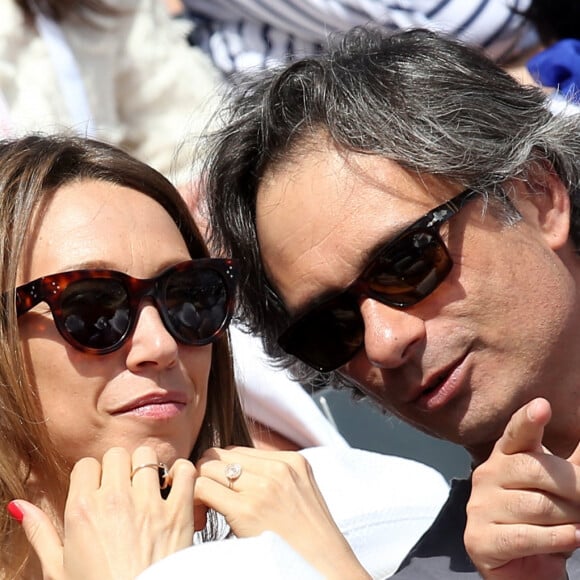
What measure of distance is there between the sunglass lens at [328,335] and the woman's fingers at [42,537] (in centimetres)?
73

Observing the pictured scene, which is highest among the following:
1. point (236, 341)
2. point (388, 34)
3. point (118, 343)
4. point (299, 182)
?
point (388, 34)

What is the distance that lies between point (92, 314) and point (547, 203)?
3.20 ft

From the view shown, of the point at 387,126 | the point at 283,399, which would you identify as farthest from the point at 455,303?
the point at 283,399

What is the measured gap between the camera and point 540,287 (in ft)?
7.89

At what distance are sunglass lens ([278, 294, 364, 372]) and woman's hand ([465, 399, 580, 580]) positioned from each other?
0.62 m

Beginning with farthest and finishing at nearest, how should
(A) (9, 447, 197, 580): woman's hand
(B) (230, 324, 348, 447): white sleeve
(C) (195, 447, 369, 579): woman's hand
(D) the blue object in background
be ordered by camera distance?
(D) the blue object in background < (B) (230, 324, 348, 447): white sleeve < (C) (195, 447, 369, 579): woman's hand < (A) (9, 447, 197, 580): woman's hand

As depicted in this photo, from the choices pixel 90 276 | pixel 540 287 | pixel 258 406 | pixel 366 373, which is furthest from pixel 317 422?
pixel 90 276

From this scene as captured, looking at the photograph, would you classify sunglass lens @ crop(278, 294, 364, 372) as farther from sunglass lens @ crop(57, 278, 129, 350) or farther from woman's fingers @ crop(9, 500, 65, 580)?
woman's fingers @ crop(9, 500, 65, 580)

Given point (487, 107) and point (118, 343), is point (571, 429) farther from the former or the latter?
point (118, 343)

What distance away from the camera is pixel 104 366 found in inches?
85.1

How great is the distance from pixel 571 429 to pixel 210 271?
0.79 meters

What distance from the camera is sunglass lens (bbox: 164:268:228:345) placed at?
2.25 meters

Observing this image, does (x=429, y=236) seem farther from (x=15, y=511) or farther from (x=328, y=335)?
(x=15, y=511)

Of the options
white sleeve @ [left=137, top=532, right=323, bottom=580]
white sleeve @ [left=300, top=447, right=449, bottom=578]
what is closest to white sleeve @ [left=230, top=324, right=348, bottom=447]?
white sleeve @ [left=300, top=447, right=449, bottom=578]
